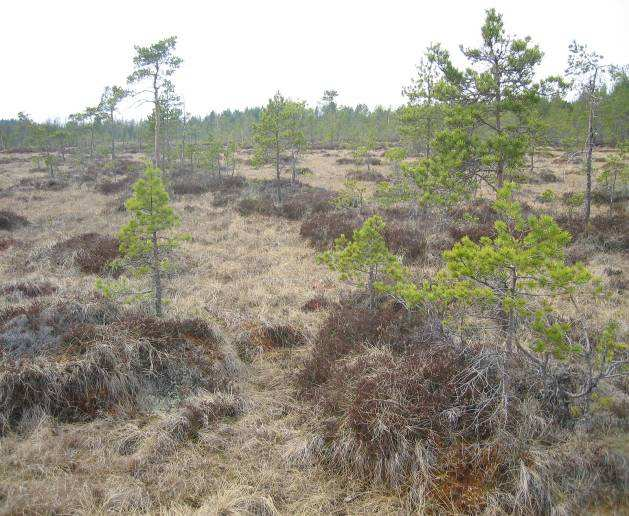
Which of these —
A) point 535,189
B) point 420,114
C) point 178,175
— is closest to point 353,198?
point 420,114

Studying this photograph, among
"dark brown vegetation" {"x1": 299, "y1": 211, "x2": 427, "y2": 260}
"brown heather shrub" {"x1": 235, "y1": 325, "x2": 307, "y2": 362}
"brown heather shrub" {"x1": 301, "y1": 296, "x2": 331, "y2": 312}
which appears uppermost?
"dark brown vegetation" {"x1": 299, "y1": 211, "x2": 427, "y2": 260}

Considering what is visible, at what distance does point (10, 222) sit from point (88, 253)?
6418 mm

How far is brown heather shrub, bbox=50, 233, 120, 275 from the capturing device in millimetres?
9948

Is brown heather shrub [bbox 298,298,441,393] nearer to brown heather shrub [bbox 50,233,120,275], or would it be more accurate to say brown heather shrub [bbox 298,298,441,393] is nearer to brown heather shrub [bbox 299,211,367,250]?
brown heather shrub [bbox 299,211,367,250]

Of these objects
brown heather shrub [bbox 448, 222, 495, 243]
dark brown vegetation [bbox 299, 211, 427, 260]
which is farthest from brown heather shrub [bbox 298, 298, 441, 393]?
brown heather shrub [bbox 448, 222, 495, 243]

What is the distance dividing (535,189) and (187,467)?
66.2ft

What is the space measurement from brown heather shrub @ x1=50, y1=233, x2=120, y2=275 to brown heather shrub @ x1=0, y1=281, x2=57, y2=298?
1.59m

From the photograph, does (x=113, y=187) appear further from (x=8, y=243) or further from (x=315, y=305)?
(x=315, y=305)

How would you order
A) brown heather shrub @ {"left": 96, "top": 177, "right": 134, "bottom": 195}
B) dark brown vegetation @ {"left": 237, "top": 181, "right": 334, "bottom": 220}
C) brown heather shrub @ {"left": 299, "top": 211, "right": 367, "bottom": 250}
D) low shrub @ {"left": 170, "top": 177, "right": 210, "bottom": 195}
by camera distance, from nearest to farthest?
brown heather shrub @ {"left": 299, "top": 211, "right": 367, "bottom": 250} → dark brown vegetation @ {"left": 237, "top": 181, "right": 334, "bottom": 220} → low shrub @ {"left": 170, "top": 177, "right": 210, "bottom": 195} → brown heather shrub @ {"left": 96, "top": 177, "right": 134, "bottom": 195}

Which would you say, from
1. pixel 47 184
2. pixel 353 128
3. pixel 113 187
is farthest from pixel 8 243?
pixel 353 128

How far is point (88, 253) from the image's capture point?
10438mm

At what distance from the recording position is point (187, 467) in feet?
13.3

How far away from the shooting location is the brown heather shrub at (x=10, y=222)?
14.2 meters

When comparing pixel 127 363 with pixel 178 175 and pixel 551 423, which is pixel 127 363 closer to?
pixel 551 423
